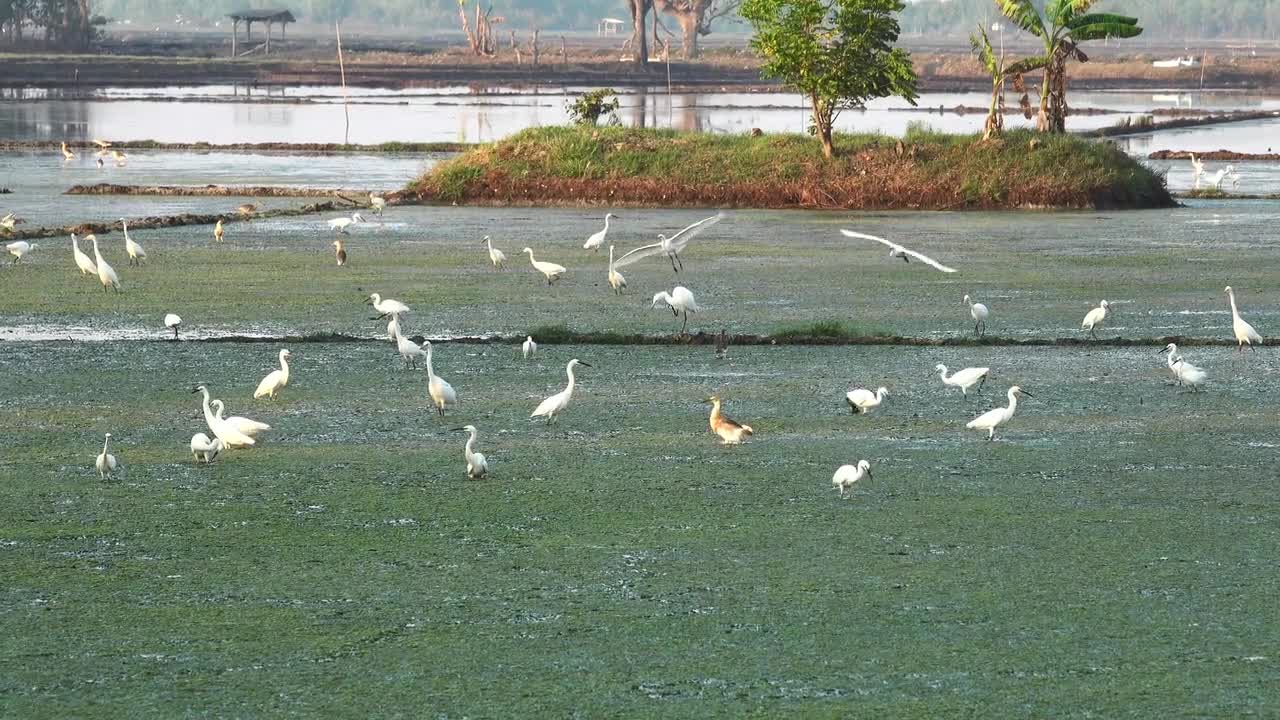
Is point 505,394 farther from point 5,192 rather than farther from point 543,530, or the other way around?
point 5,192

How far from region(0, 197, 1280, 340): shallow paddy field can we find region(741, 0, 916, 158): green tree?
6.25m

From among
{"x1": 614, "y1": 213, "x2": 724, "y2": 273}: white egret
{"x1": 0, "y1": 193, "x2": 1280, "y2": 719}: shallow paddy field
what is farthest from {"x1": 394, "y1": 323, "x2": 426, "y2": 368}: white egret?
{"x1": 614, "y1": 213, "x2": 724, "y2": 273}: white egret

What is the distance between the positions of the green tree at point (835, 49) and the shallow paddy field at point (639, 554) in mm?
25133

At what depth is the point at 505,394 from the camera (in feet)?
53.5

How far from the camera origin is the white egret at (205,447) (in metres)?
12.8

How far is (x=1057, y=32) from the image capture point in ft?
140

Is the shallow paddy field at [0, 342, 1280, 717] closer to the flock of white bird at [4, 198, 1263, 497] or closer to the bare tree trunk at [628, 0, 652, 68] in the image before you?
the flock of white bird at [4, 198, 1263, 497]

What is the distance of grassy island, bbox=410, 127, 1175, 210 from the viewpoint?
127 feet

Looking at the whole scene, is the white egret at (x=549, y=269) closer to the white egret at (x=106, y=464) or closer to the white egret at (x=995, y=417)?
the white egret at (x=995, y=417)

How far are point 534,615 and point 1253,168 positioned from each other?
1819 inches

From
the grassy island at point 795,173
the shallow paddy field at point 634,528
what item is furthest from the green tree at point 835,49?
the shallow paddy field at point 634,528

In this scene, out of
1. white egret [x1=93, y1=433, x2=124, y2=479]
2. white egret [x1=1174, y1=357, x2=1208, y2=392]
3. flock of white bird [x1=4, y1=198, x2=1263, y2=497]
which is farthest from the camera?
white egret [x1=1174, y1=357, x2=1208, y2=392]

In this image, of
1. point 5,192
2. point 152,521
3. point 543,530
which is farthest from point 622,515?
point 5,192

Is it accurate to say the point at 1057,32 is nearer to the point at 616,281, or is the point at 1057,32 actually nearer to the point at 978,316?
the point at 616,281
